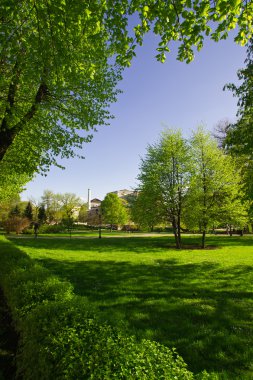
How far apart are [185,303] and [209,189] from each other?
17971 millimetres

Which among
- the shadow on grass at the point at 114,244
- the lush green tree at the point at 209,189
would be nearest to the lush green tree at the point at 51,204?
the shadow on grass at the point at 114,244

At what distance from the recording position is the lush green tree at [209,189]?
24125 mm

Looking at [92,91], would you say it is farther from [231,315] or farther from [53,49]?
[231,315]

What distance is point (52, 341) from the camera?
3.44 metres

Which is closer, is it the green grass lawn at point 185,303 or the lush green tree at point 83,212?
the green grass lawn at point 185,303

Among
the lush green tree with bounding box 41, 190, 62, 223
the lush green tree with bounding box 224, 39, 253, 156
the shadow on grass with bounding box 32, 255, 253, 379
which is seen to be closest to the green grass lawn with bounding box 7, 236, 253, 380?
the shadow on grass with bounding box 32, 255, 253, 379

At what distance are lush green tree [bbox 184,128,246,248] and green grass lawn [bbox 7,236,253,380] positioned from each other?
9465 millimetres

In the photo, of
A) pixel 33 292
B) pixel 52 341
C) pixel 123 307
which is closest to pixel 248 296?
pixel 123 307

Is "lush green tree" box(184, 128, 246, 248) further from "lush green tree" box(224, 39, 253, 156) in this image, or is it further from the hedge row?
the hedge row

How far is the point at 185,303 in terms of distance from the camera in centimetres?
825

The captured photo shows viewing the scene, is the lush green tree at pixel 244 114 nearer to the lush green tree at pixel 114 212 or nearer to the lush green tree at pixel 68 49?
the lush green tree at pixel 68 49

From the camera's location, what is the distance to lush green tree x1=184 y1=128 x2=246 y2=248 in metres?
24.1

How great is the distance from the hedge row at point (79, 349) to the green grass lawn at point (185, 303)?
2.39ft

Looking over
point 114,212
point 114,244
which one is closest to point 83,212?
point 114,212
